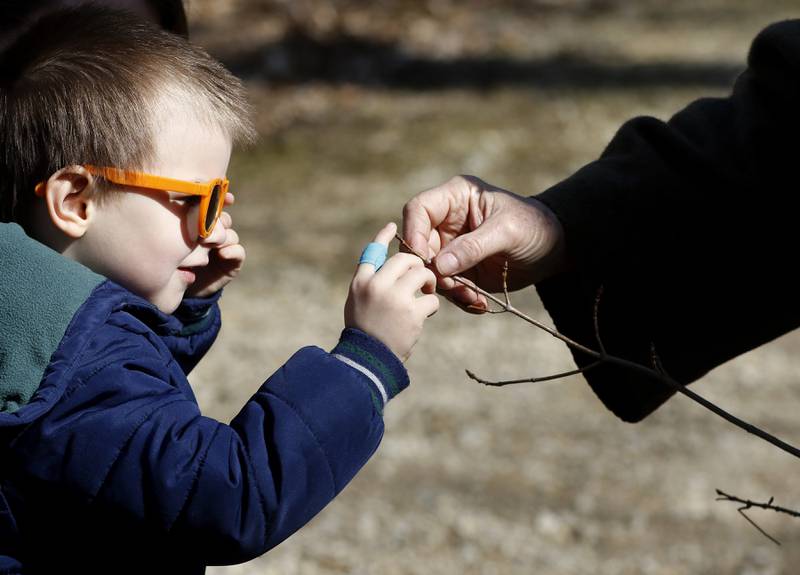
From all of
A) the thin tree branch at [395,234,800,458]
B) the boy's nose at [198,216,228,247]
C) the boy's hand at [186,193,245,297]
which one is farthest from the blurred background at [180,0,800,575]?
the thin tree branch at [395,234,800,458]

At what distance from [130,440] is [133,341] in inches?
7.8

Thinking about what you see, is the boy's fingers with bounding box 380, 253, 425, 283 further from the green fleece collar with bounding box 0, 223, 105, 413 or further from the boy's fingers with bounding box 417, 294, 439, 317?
the green fleece collar with bounding box 0, 223, 105, 413

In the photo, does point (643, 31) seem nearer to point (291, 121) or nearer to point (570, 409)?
point (291, 121)

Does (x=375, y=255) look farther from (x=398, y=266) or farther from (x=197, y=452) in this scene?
(x=197, y=452)

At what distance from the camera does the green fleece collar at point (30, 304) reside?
69.6 inches

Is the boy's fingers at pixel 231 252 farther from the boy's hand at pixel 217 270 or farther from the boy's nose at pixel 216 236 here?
the boy's nose at pixel 216 236

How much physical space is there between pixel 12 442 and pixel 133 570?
12.1 inches

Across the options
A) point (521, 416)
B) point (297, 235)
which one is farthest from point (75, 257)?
point (297, 235)

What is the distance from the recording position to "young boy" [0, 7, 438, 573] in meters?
1.78

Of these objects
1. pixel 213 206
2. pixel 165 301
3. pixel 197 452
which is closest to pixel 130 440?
pixel 197 452

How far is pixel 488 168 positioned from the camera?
758 cm

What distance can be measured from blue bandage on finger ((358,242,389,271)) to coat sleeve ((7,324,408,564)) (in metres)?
0.23

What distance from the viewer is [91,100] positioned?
1970 mm

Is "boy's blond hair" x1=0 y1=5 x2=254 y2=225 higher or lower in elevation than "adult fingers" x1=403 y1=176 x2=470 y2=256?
higher
